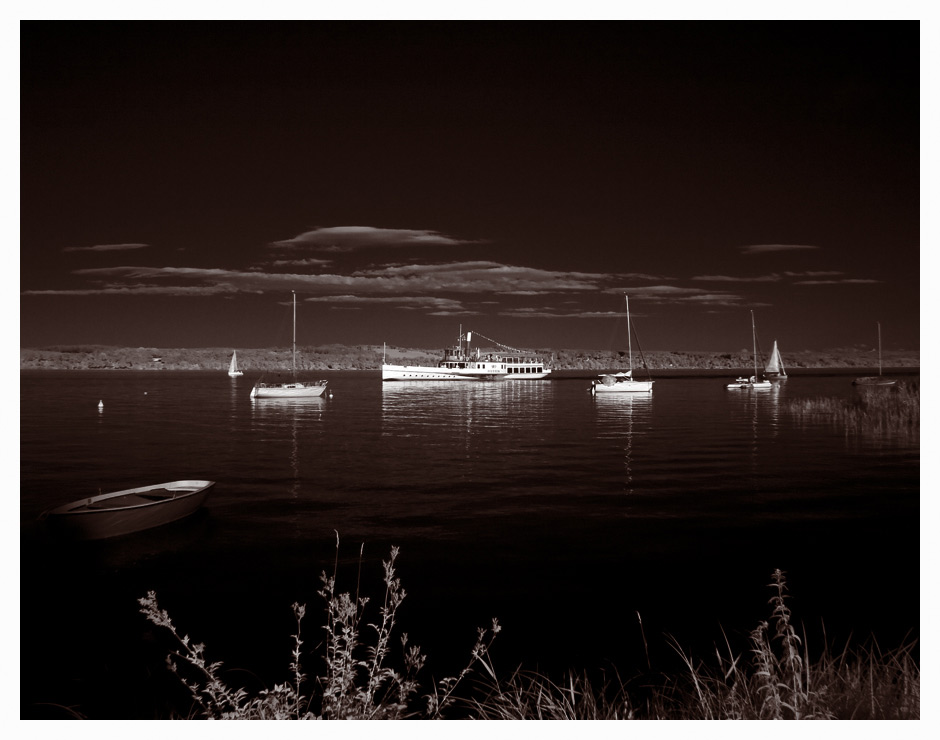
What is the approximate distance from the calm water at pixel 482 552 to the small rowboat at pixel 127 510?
15.0 inches

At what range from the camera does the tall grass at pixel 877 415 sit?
33.0 m

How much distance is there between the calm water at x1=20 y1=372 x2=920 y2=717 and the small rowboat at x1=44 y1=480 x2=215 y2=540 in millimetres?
380

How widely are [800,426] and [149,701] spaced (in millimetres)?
37211

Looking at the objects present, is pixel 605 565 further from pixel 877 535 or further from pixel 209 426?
pixel 209 426

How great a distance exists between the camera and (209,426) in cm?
4047

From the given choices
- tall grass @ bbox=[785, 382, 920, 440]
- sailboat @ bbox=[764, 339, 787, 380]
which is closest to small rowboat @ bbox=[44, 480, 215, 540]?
tall grass @ bbox=[785, 382, 920, 440]

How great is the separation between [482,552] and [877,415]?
33.3m

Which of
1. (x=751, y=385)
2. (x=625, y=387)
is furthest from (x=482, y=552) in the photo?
(x=751, y=385)

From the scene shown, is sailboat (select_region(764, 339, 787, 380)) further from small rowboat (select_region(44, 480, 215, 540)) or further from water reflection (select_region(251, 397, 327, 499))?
small rowboat (select_region(44, 480, 215, 540))

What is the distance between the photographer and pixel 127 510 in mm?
13219
